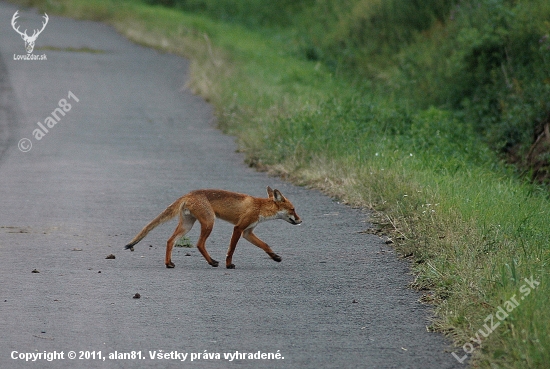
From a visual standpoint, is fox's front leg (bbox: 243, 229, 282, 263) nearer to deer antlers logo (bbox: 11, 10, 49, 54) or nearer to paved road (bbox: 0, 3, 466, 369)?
paved road (bbox: 0, 3, 466, 369)

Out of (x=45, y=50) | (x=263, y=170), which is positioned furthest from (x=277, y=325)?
(x=45, y=50)

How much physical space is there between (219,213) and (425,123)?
8.89 metres

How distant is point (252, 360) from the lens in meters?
6.08

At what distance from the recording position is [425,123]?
17047 millimetres

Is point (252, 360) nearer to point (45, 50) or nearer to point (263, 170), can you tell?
point (263, 170)

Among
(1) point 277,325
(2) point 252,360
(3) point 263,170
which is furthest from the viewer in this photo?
(3) point 263,170

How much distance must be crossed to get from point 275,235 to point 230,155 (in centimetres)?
561

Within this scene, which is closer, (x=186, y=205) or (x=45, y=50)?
(x=186, y=205)

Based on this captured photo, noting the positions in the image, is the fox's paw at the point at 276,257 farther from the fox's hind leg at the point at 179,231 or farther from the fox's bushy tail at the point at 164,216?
the fox's bushy tail at the point at 164,216

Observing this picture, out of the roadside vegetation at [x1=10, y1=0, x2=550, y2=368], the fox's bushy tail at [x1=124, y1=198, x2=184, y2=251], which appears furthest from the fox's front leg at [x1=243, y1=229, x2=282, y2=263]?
the roadside vegetation at [x1=10, y1=0, x2=550, y2=368]

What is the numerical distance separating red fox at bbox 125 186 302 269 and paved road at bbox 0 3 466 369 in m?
0.22

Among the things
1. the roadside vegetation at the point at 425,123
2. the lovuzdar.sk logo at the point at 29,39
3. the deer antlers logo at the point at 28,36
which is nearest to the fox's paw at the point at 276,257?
the roadside vegetation at the point at 425,123

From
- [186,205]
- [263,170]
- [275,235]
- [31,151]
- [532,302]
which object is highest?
[532,302]

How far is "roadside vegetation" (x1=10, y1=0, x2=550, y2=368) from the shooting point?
7.11 m
